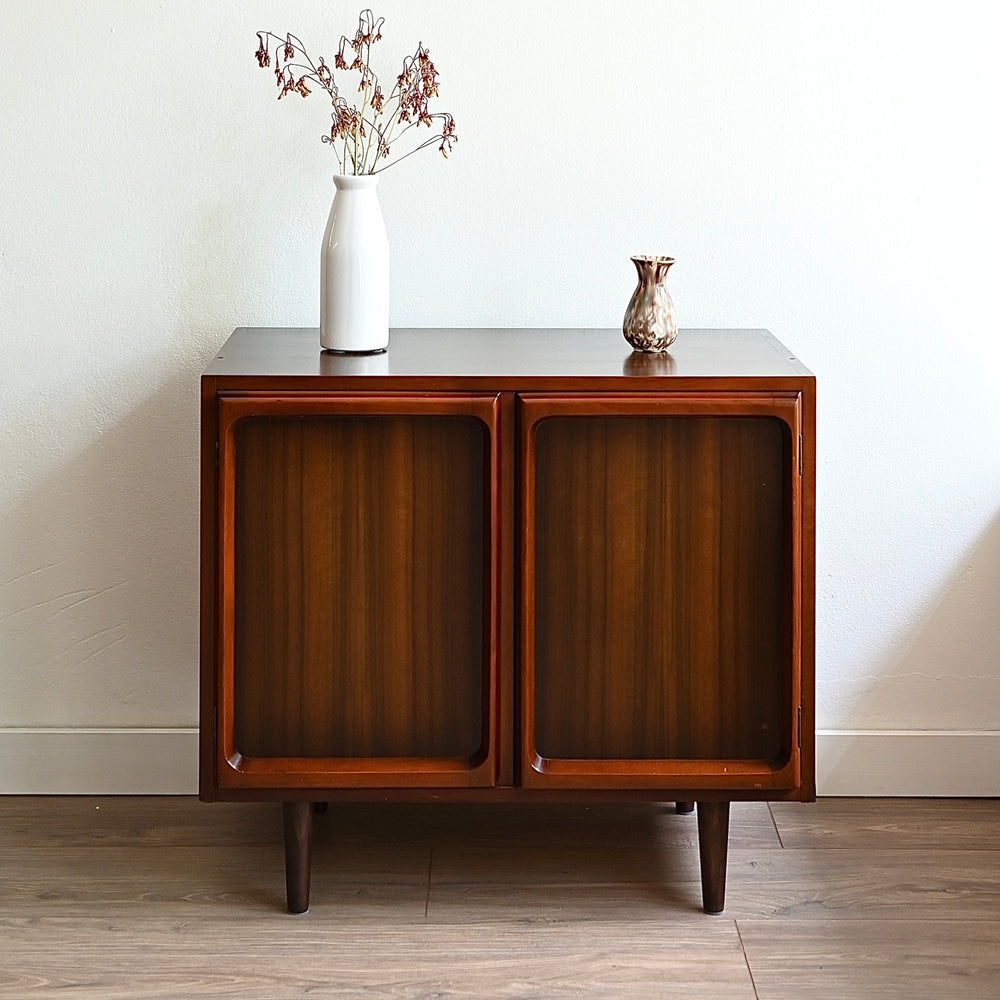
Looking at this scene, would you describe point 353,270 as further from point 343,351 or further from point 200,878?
point 200,878

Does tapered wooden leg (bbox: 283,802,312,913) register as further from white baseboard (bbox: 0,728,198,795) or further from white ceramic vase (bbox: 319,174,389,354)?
white ceramic vase (bbox: 319,174,389,354)

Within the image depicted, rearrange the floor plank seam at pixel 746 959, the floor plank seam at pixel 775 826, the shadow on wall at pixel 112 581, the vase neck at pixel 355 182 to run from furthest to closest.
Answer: the shadow on wall at pixel 112 581, the floor plank seam at pixel 775 826, the vase neck at pixel 355 182, the floor plank seam at pixel 746 959

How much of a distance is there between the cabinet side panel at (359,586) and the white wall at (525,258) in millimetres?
501

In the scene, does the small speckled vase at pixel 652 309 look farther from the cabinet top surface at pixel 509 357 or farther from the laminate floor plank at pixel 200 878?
the laminate floor plank at pixel 200 878

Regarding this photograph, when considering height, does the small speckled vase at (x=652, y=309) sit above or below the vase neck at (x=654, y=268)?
below

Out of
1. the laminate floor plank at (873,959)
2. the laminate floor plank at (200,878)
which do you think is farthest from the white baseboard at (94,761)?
the laminate floor plank at (873,959)

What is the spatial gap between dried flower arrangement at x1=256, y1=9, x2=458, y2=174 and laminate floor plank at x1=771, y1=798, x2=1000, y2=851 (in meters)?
1.22

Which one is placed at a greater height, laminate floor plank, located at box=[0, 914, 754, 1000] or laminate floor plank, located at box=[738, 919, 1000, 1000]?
laminate floor plank, located at box=[738, 919, 1000, 1000]

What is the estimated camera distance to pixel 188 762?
2.28m

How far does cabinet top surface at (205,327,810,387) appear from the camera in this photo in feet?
5.67

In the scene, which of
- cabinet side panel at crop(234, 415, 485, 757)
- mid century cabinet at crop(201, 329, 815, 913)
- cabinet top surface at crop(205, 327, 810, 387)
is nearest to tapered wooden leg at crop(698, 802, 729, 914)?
mid century cabinet at crop(201, 329, 815, 913)

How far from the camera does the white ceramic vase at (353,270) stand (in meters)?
1.87

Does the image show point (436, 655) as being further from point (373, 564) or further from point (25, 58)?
point (25, 58)

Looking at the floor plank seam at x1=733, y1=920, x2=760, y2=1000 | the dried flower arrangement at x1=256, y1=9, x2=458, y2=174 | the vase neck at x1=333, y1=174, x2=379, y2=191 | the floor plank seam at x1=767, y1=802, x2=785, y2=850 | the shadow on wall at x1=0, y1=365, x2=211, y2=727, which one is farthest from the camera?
the shadow on wall at x1=0, y1=365, x2=211, y2=727
